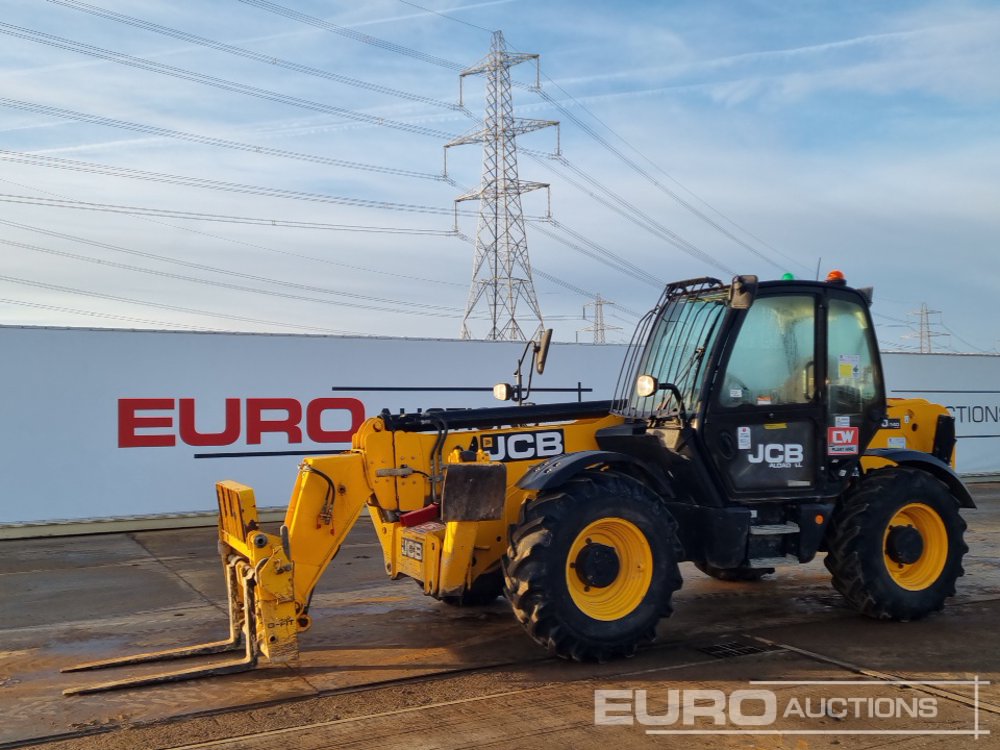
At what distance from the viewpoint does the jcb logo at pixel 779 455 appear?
21.8ft

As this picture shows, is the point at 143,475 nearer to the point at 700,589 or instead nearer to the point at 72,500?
the point at 72,500

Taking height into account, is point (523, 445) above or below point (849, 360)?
below

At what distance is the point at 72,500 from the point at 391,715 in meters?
9.13

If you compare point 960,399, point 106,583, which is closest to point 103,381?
point 106,583

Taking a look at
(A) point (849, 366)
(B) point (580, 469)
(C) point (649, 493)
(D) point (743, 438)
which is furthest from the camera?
(A) point (849, 366)

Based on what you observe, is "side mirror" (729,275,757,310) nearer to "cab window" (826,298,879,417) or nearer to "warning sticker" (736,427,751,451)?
"warning sticker" (736,427,751,451)

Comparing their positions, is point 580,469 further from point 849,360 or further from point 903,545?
point 903,545

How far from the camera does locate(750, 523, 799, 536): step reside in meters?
6.60

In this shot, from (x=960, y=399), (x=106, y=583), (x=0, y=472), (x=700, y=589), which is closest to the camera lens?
(x=700, y=589)

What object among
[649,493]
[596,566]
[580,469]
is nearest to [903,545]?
[649,493]

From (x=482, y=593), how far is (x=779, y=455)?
7.98 feet

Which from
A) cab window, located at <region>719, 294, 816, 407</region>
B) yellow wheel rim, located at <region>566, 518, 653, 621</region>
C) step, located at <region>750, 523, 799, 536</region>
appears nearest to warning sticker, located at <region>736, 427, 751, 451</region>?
cab window, located at <region>719, 294, 816, 407</region>

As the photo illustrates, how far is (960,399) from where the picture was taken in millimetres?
18469

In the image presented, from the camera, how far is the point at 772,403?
22.0 feet
